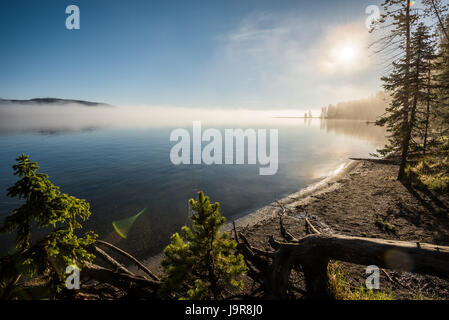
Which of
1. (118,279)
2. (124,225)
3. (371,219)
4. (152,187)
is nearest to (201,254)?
(118,279)

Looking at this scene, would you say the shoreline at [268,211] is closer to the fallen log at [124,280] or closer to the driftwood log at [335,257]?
the fallen log at [124,280]

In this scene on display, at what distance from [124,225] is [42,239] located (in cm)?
1068

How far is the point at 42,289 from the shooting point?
2.75m

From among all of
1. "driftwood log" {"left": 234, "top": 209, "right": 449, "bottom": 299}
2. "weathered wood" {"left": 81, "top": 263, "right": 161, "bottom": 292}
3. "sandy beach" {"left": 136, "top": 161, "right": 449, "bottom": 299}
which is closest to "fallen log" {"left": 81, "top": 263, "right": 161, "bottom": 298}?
"weathered wood" {"left": 81, "top": 263, "right": 161, "bottom": 292}

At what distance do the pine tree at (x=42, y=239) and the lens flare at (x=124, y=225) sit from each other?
347 inches

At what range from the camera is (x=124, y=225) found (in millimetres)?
12000

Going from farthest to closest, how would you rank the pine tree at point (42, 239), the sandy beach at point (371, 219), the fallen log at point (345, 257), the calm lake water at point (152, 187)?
the calm lake water at point (152, 187) < the sandy beach at point (371, 219) < the fallen log at point (345, 257) < the pine tree at point (42, 239)

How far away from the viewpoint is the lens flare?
1100cm

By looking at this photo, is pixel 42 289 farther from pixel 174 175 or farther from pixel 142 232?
pixel 174 175

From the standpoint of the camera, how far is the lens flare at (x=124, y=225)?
11.0 meters

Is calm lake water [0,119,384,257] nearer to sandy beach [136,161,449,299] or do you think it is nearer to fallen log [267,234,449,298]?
sandy beach [136,161,449,299]

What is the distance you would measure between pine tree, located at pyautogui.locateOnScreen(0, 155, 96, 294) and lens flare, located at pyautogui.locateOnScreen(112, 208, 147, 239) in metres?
8.82

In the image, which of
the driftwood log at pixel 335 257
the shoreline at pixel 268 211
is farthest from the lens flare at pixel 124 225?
the driftwood log at pixel 335 257
